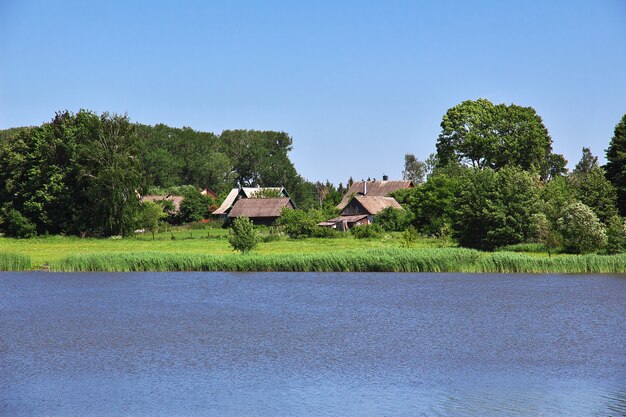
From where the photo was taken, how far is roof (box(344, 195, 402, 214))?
92.9 metres

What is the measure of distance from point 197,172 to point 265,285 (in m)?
92.8

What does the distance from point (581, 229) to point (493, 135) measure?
39747 millimetres

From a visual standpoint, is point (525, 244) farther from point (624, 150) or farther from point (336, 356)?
point (336, 356)

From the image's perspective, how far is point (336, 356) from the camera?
2298 cm

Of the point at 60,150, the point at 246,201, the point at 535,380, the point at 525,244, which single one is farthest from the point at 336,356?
the point at 246,201

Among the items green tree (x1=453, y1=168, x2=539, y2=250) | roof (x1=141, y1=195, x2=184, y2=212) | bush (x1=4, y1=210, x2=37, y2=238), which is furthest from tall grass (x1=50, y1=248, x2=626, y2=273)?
roof (x1=141, y1=195, x2=184, y2=212)

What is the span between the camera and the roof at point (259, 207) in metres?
96.9

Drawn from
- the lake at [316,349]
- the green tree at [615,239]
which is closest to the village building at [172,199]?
the green tree at [615,239]

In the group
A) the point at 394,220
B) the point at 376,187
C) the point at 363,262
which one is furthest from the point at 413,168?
the point at 363,262

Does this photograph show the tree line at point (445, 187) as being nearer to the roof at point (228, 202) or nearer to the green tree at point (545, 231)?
the green tree at point (545, 231)

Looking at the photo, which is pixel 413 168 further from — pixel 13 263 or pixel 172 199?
pixel 13 263

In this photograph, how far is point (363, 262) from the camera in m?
46.2

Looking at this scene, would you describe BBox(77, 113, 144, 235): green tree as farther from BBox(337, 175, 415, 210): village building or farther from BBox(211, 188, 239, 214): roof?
BBox(337, 175, 415, 210): village building

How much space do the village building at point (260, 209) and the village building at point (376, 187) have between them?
16855mm
